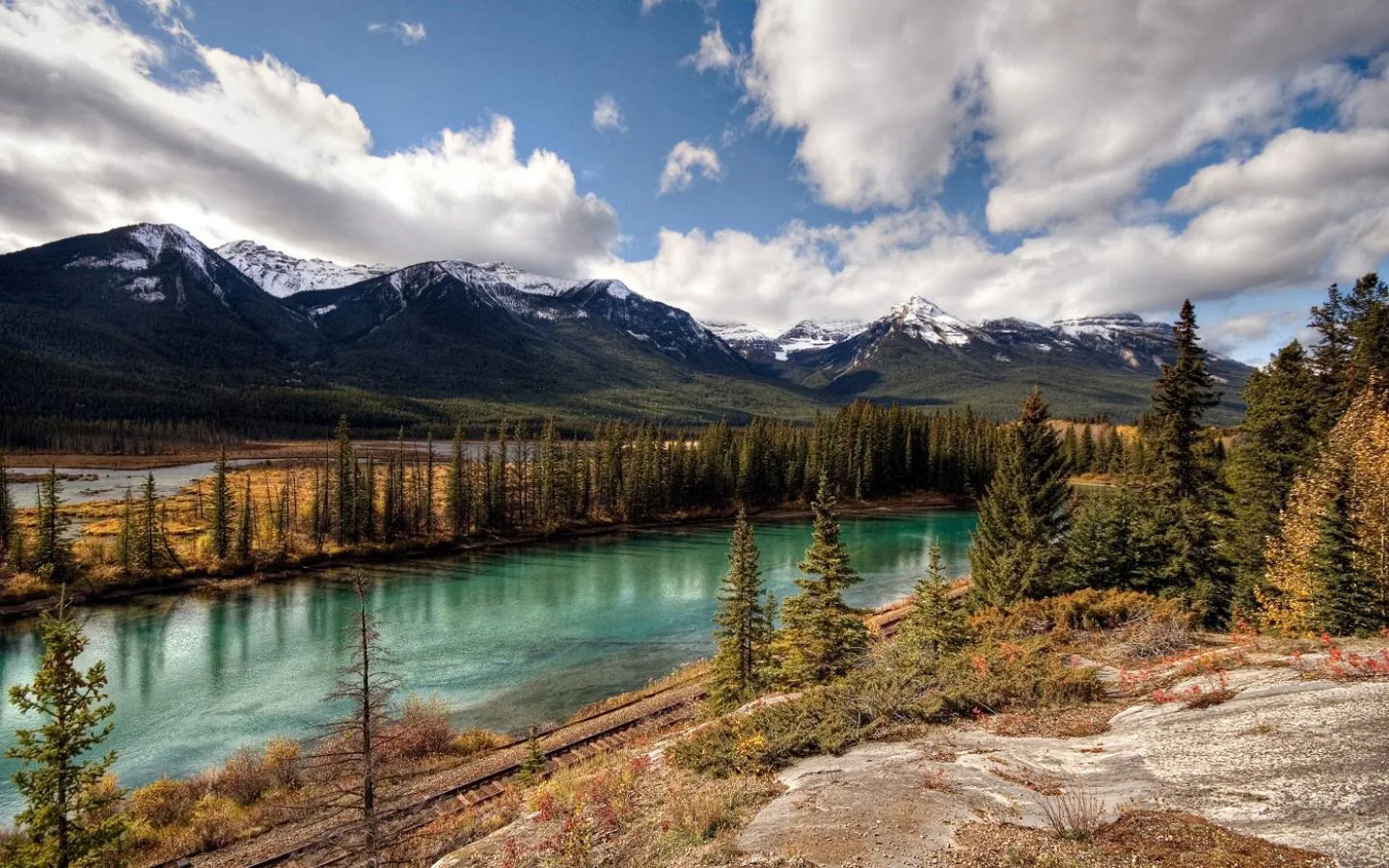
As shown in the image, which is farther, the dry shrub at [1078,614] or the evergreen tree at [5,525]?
the evergreen tree at [5,525]

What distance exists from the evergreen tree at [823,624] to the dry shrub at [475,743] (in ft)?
45.7

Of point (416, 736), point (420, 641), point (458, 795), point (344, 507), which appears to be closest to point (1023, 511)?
point (458, 795)

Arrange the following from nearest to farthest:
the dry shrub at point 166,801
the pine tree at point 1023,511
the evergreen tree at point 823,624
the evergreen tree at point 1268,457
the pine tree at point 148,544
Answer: the dry shrub at point 166,801 → the evergreen tree at point 823,624 → the evergreen tree at point 1268,457 → the pine tree at point 1023,511 → the pine tree at point 148,544

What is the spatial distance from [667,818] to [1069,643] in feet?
46.3

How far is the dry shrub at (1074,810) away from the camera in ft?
24.2

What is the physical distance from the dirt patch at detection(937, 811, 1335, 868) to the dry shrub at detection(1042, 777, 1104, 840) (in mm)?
128

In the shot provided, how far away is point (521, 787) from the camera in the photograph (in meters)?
20.8

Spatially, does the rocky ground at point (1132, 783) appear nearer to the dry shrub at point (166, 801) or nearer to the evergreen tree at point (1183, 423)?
the evergreen tree at point (1183, 423)

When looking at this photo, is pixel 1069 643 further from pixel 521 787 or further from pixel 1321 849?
pixel 521 787

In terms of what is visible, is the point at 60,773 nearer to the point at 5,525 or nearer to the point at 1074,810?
the point at 1074,810

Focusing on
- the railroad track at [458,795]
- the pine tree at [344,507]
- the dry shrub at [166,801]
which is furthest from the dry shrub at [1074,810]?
the pine tree at [344,507]

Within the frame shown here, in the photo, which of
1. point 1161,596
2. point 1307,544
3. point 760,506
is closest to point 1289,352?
point 1307,544

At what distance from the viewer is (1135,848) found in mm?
6840

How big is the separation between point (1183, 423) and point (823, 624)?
67.2ft
